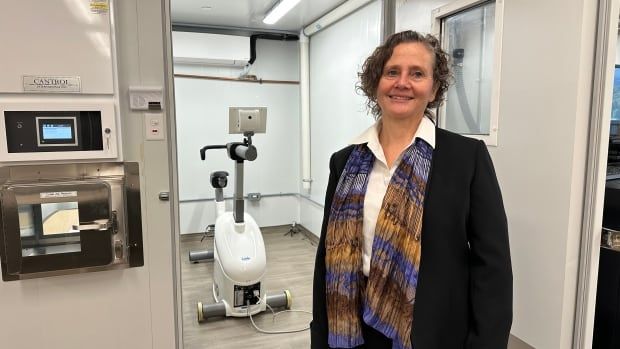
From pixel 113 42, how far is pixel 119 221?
84 cm

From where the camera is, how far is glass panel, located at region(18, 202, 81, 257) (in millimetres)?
1814

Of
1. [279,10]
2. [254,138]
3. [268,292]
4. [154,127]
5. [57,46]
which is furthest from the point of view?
[254,138]

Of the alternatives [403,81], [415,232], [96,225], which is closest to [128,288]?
[96,225]

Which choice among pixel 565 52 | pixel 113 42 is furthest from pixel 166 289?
pixel 565 52

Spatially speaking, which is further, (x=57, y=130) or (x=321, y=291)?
(x=57, y=130)

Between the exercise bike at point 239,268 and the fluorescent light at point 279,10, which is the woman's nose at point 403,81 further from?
the fluorescent light at point 279,10

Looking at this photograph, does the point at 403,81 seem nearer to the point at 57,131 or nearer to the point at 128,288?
the point at 57,131

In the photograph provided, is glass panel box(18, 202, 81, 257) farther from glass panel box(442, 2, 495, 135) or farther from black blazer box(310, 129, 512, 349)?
glass panel box(442, 2, 495, 135)

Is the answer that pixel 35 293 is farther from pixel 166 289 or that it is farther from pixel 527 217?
pixel 527 217

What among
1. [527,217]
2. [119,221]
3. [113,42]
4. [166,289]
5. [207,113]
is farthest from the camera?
[207,113]

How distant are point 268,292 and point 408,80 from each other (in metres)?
2.92

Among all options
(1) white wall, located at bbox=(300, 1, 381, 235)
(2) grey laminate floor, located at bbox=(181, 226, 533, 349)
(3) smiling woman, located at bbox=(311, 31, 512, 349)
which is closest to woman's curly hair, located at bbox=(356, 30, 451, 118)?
(3) smiling woman, located at bbox=(311, 31, 512, 349)

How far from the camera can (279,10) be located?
4254 millimetres

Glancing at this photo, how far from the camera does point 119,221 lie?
6.40ft
